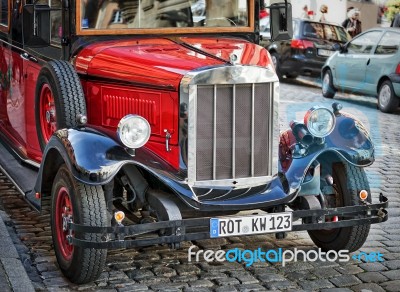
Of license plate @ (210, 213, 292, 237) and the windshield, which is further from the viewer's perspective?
the windshield

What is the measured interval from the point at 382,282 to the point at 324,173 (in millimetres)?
885

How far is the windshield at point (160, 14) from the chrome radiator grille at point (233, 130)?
124 cm

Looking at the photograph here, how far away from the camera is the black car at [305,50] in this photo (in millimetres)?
18703

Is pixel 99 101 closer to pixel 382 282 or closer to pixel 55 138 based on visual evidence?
pixel 55 138

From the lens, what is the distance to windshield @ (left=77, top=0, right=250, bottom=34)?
21.1 ft

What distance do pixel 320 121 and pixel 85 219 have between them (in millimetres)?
1785

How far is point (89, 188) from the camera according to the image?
5.36m

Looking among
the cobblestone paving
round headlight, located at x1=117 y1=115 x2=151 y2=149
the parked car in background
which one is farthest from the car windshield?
round headlight, located at x1=117 y1=115 x2=151 y2=149

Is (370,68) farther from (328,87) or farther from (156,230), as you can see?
(156,230)

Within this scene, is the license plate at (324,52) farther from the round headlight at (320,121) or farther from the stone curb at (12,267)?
the stone curb at (12,267)

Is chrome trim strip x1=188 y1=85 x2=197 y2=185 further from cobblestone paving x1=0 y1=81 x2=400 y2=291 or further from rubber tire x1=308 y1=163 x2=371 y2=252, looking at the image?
rubber tire x1=308 y1=163 x2=371 y2=252

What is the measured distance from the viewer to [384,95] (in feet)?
48.5

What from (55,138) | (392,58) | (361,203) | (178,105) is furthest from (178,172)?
(392,58)

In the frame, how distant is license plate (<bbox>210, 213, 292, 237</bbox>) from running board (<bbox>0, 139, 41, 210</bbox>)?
4.41 ft
